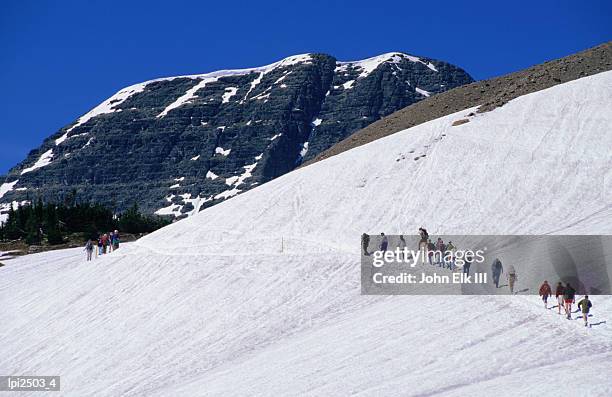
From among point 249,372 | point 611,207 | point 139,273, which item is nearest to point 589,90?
point 611,207

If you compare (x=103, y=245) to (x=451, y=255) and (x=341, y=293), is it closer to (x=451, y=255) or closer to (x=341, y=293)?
(x=341, y=293)

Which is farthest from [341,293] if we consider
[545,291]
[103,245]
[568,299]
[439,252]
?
[103,245]

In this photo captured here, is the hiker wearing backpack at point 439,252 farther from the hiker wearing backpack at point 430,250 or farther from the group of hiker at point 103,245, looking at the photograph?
the group of hiker at point 103,245

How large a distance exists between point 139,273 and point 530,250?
985 inches

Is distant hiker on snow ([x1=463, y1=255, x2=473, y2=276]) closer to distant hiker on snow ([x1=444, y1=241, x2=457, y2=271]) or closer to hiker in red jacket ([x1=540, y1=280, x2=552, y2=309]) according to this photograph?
distant hiker on snow ([x1=444, y1=241, x2=457, y2=271])

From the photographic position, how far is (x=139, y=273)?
174ft

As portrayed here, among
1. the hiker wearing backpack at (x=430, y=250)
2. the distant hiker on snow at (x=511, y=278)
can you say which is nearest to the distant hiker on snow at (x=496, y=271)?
the distant hiker on snow at (x=511, y=278)

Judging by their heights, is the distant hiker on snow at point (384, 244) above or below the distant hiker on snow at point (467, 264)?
above

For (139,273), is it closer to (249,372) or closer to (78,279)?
(78,279)

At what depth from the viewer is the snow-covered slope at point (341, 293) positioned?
28.9 m

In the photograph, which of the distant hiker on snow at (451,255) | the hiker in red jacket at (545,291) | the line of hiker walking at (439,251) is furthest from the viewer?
the distant hiker on snow at (451,255)

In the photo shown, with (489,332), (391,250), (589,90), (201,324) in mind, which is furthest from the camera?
(589,90)

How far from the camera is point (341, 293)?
41.8 metres

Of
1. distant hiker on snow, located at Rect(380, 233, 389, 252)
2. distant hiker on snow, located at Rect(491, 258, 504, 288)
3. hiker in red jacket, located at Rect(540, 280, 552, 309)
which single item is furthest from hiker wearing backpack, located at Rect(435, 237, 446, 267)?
hiker in red jacket, located at Rect(540, 280, 552, 309)
